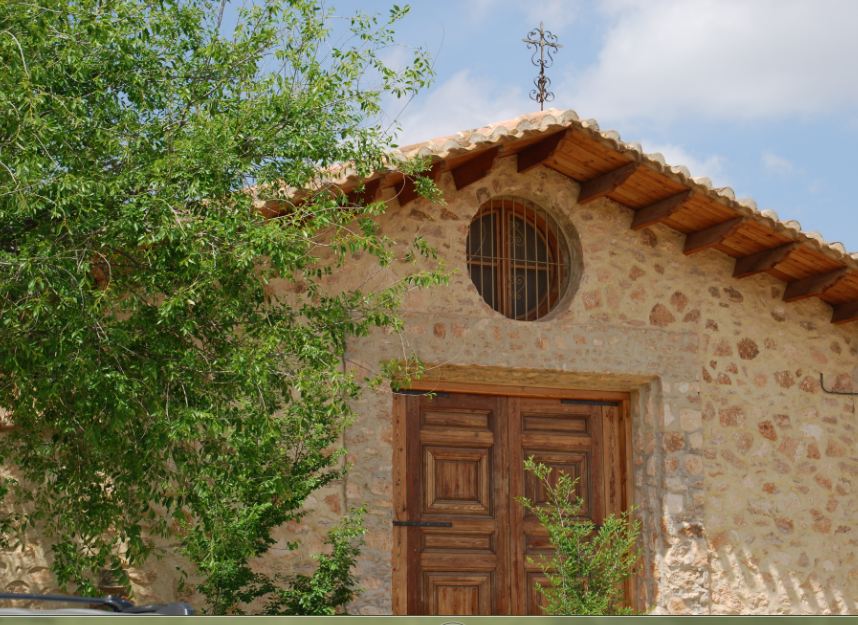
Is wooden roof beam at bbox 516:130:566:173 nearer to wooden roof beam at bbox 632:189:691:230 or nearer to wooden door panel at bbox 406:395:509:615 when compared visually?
wooden roof beam at bbox 632:189:691:230

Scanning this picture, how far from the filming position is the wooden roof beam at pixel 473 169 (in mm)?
7949

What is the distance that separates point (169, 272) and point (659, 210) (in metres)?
3.94

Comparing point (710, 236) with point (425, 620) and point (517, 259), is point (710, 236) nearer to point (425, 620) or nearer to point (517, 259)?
point (517, 259)

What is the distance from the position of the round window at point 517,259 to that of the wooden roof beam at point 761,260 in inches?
53.6

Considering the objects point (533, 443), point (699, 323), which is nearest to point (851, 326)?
point (699, 323)

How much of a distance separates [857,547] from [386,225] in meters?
4.32

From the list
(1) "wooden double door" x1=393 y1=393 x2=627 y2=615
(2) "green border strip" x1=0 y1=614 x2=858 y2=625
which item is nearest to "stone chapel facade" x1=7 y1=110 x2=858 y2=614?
(1) "wooden double door" x1=393 y1=393 x2=627 y2=615

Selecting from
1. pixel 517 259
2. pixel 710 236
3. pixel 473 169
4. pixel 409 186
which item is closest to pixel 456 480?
pixel 517 259

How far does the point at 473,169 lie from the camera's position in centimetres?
802

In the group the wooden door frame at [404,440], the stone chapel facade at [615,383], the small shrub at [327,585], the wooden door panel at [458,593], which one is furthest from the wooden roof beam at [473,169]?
the wooden door panel at [458,593]

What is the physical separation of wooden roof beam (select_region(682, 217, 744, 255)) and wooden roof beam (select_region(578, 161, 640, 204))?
0.78 metres

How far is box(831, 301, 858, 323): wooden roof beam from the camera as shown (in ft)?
29.4

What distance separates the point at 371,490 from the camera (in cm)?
742

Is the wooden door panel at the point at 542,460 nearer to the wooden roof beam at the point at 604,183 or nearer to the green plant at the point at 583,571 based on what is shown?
the green plant at the point at 583,571
